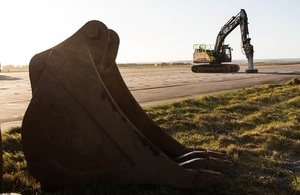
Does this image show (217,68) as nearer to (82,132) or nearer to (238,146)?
(238,146)

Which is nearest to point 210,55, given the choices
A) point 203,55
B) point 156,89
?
point 203,55

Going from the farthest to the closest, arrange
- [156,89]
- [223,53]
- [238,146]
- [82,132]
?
[223,53]
[156,89]
[238,146]
[82,132]

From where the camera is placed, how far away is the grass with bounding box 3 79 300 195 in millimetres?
3126

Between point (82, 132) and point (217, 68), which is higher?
point (82, 132)

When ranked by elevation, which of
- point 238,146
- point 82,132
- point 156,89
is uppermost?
point 82,132

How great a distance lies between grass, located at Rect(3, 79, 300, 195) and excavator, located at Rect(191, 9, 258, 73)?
24.7 meters

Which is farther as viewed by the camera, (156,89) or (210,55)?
(210,55)

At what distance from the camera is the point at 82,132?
285 cm

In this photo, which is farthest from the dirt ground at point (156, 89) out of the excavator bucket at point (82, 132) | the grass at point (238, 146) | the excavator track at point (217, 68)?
the excavator track at point (217, 68)

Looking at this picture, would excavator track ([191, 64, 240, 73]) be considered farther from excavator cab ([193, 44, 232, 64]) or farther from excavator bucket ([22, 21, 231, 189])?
excavator bucket ([22, 21, 231, 189])

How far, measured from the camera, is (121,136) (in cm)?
286

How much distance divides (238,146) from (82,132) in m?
2.54

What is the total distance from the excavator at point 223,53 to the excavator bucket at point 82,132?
31.1 m

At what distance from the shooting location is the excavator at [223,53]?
1291 inches
